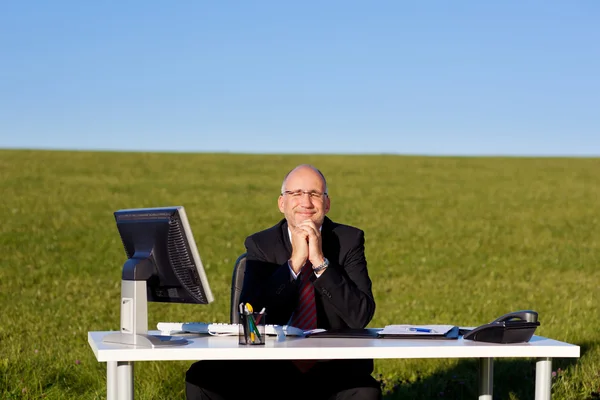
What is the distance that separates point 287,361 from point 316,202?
893 millimetres

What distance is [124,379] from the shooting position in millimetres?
4109

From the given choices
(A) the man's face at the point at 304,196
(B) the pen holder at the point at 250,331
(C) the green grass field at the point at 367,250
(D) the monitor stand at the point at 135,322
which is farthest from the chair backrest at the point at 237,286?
(C) the green grass field at the point at 367,250

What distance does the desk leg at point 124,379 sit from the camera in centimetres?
411

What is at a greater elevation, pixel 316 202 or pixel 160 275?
pixel 316 202

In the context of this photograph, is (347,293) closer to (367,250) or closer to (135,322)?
(135,322)

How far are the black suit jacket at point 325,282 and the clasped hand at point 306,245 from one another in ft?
0.24

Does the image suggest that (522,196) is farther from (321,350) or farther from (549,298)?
(321,350)

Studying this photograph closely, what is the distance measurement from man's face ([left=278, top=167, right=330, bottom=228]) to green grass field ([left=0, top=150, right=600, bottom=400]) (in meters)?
2.11

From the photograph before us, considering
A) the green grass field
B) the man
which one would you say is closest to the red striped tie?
the man

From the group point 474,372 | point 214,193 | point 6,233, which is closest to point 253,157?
point 214,193

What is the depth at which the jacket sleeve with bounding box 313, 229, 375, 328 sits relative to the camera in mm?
4941

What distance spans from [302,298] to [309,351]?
3.21 ft

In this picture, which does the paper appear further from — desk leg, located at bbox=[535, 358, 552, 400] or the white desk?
desk leg, located at bbox=[535, 358, 552, 400]

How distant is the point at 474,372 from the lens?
7676 millimetres
